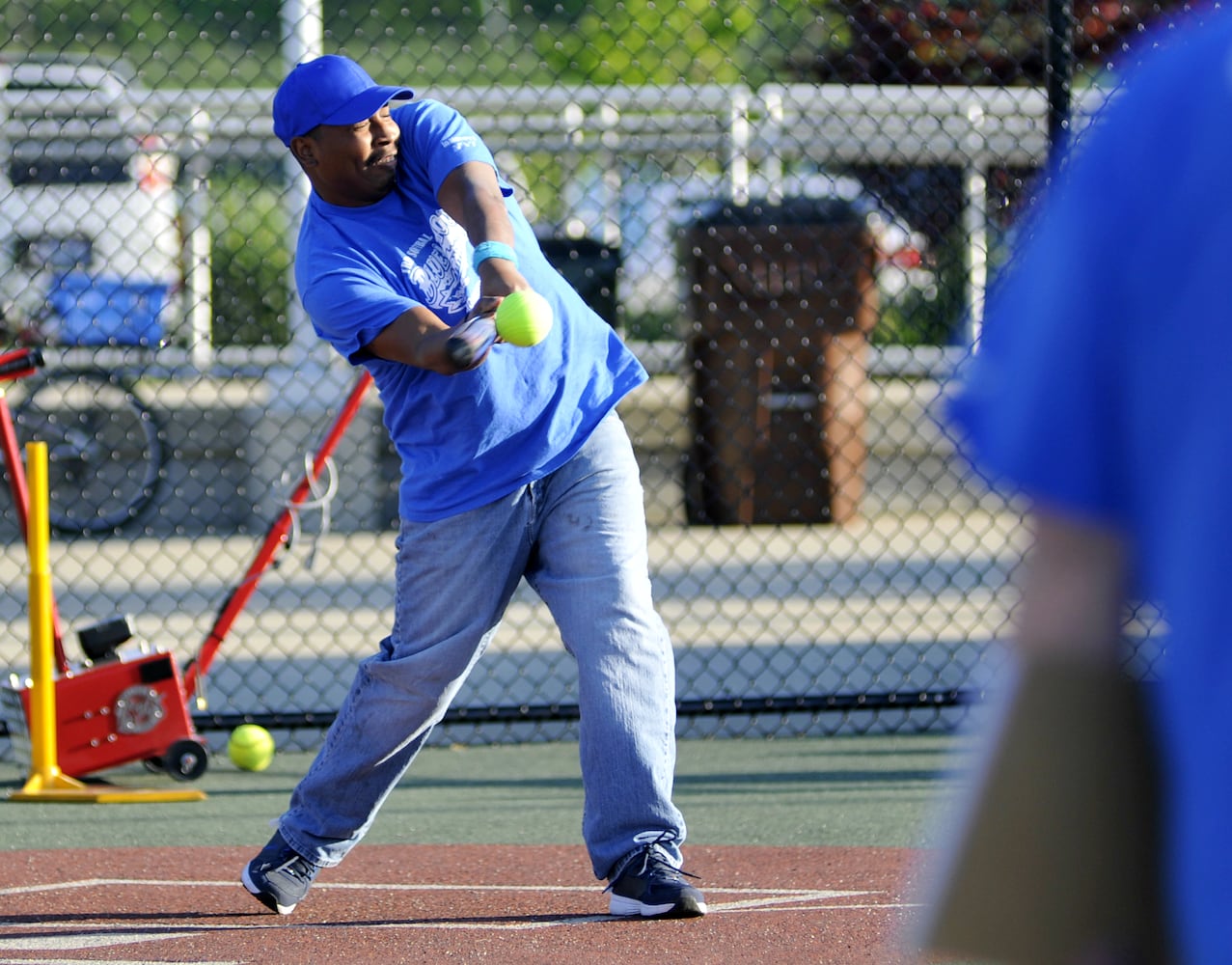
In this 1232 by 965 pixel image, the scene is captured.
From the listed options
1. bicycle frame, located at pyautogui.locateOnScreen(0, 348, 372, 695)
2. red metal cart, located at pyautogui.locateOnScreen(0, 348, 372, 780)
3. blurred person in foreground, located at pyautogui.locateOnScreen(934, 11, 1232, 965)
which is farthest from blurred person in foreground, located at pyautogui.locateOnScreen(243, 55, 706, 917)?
blurred person in foreground, located at pyautogui.locateOnScreen(934, 11, 1232, 965)

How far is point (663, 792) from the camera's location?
365 centimetres

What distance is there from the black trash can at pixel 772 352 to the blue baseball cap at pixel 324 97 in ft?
22.5

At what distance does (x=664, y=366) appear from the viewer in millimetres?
11250

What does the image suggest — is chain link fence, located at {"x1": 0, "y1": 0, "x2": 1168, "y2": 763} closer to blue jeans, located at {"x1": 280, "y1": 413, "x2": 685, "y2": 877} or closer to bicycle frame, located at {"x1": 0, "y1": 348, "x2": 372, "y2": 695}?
bicycle frame, located at {"x1": 0, "y1": 348, "x2": 372, "y2": 695}

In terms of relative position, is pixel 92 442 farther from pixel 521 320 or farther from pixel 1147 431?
pixel 1147 431

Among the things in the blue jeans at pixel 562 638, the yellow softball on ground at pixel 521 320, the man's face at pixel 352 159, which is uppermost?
the man's face at pixel 352 159

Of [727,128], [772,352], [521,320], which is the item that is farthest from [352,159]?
[772,352]

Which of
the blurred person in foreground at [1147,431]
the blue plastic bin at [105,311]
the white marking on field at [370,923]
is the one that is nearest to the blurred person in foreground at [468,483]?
the white marking on field at [370,923]

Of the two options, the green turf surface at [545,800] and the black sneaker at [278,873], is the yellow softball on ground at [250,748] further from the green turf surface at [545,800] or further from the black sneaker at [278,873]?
the black sneaker at [278,873]

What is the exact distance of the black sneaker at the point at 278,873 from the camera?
380 cm

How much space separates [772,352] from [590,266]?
1.19 meters

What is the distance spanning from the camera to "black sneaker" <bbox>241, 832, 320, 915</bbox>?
380cm

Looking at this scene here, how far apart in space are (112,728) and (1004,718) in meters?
4.56

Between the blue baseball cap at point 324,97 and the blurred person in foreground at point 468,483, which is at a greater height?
the blue baseball cap at point 324,97
